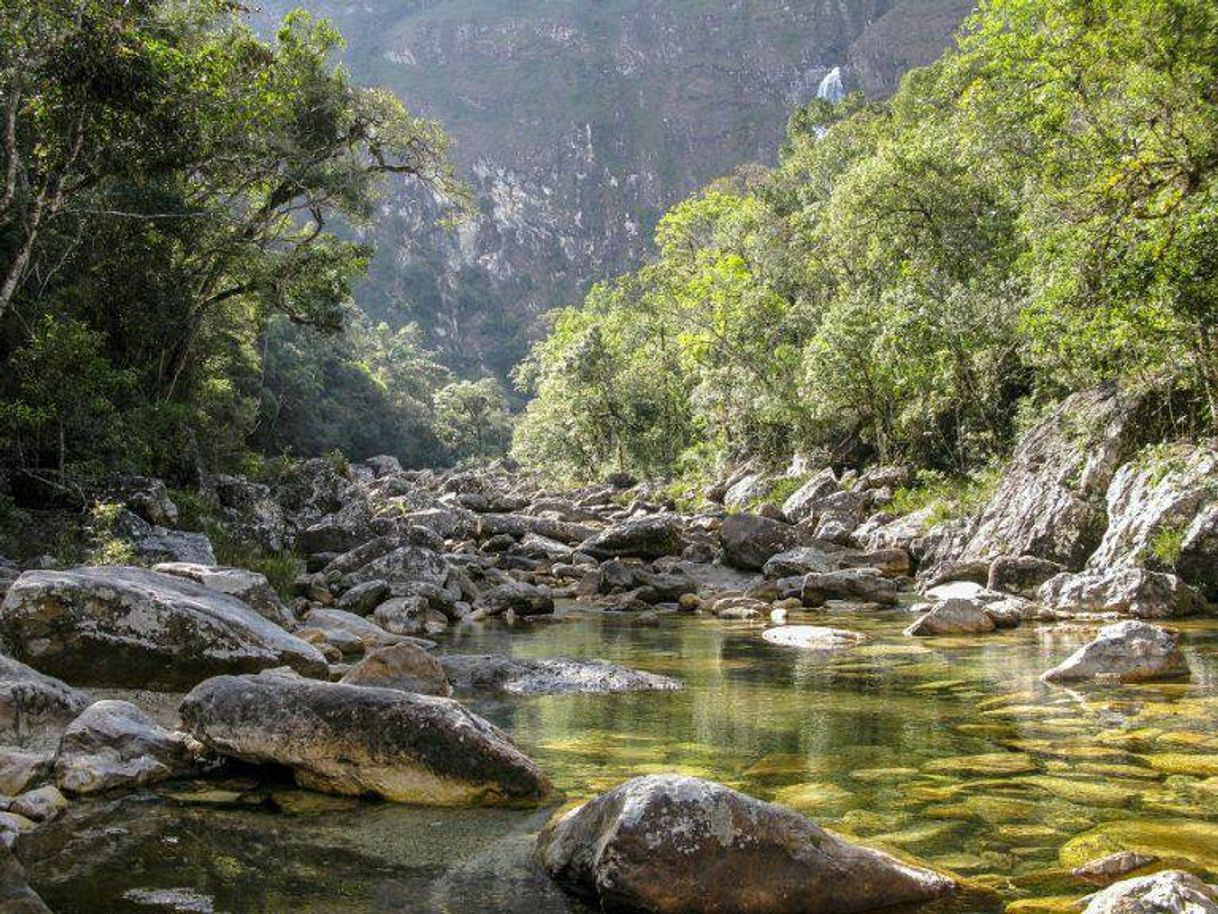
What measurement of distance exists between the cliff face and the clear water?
480 ft

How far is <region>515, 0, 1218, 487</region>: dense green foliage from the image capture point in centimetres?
1304

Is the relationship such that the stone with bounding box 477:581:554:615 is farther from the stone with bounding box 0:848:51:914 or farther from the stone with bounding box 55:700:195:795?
the stone with bounding box 0:848:51:914

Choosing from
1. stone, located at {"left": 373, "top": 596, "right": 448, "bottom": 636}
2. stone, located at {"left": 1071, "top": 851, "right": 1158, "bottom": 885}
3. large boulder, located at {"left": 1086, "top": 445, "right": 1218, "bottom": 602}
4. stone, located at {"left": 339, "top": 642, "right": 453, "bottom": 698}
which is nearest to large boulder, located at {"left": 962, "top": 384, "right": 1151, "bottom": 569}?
large boulder, located at {"left": 1086, "top": 445, "right": 1218, "bottom": 602}

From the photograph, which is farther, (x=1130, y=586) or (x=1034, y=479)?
(x=1034, y=479)

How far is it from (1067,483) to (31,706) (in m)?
14.9

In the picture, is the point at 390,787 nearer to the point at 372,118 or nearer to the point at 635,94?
the point at 372,118

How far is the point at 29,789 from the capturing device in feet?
15.0

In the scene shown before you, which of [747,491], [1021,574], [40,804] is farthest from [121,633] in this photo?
[747,491]

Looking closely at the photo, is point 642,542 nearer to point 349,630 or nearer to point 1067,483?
point 1067,483

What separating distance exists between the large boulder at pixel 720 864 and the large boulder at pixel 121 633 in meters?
4.18

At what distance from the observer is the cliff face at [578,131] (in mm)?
158000

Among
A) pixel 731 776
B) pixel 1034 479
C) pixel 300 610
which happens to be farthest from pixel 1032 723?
pixel 1034 479

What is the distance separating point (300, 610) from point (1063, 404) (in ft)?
45.0

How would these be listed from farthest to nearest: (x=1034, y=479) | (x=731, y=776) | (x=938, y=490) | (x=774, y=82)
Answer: (x=774, y=82), (x=938, y=490), (x=1034, y=479), (x=731, y=776)
